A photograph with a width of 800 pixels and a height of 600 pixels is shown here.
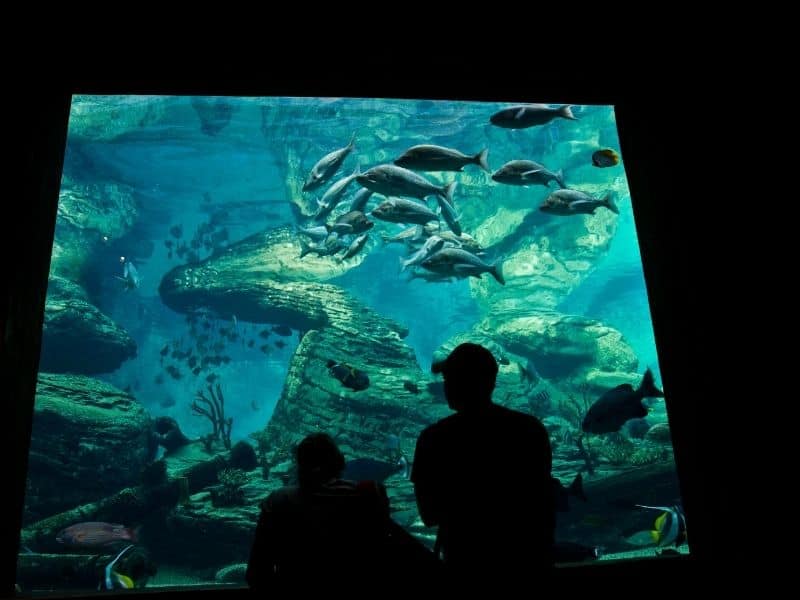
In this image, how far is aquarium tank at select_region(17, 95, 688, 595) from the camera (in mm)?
8094

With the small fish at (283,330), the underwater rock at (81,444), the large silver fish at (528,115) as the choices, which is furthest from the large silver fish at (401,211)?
the small fish at (283,330)

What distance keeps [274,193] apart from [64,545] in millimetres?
18148

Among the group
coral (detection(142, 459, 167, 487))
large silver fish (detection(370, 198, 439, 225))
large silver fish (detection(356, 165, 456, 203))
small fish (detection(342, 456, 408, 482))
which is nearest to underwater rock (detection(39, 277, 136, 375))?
coral (detection(142, 459, 167, 487))

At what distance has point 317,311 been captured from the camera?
16.6 metres

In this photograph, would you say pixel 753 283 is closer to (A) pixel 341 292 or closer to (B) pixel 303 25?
(B) pixel 303 25

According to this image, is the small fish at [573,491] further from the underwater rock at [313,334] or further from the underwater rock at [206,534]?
the underwater rock at [313,334]

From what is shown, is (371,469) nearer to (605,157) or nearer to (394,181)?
(394,181)

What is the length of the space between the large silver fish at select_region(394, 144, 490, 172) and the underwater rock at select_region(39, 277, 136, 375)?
1256 centimetres

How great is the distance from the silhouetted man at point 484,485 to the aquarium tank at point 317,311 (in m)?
1.41

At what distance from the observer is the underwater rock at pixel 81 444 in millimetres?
10500

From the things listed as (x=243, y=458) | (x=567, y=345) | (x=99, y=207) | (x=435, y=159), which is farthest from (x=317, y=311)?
(x=99, y=207)

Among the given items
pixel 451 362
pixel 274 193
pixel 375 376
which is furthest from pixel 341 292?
pixel 451 362

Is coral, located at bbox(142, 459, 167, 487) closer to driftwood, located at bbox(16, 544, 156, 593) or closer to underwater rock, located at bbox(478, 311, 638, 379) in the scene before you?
driftwood, located at bbox(16, 544, 156, 593)

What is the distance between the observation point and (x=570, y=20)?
10.4 feet
